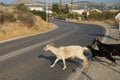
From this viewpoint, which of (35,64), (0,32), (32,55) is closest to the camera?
(35,64)

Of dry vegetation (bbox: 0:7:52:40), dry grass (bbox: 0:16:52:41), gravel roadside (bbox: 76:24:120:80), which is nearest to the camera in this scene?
gravel roadside (bbox: 76:24:120:80)

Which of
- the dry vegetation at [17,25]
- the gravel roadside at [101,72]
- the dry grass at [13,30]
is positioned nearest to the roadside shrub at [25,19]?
the dry vegetation at [17,25]

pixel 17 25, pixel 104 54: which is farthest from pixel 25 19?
pixel 104 54

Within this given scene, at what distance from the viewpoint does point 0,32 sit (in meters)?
34.4

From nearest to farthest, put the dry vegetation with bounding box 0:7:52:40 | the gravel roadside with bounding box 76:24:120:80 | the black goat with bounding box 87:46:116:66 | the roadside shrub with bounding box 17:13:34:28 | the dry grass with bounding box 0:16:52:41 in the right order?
the gravel roadside with bounding box 76:24:120:80 → the black goat with bounding box 87:46:116:66 → the dry grass with bounding box 0:16:52:41 → the dry vegetation with bounding box 0:7:52:40 → the roadside shrub with bounding box 17:13:34:28

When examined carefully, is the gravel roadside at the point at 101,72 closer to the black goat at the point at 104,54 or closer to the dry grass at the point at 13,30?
the black goat at the point at 104,54

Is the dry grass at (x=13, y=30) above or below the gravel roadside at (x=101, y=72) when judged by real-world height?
below

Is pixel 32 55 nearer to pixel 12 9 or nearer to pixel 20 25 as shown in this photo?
pixel 20 25

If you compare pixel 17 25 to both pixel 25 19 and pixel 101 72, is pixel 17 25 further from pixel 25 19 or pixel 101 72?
pixel 101 72

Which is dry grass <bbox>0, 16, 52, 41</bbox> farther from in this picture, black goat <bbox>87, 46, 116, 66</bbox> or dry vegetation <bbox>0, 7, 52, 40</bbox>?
black goat <bbox>87, 46, 116, 66</bbox>

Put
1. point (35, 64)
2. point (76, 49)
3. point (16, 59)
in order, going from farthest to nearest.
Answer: point (16, 59) < point (35, 64) < point (76, 49)

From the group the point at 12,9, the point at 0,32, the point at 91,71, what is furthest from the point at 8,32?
the point at 91,71

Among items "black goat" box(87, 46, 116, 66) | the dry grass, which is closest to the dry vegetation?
the dry grass

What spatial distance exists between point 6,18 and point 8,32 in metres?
6.95
